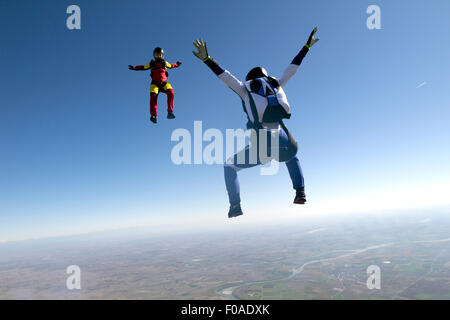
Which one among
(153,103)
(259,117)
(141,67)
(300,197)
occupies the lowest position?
(300,197)

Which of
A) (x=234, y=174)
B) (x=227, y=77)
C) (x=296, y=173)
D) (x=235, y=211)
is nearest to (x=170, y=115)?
(x=227, y=77)

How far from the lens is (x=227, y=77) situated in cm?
316

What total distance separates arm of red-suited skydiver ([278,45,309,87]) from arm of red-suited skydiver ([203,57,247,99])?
0.78 metres

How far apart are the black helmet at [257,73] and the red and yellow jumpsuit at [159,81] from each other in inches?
53.8

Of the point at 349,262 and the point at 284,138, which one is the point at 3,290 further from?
the point at 349,262

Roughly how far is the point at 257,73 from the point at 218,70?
2.20 feet

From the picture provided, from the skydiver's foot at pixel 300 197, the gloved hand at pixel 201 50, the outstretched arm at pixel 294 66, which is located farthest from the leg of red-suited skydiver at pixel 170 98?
the skydiver's foot at pixel 300 197

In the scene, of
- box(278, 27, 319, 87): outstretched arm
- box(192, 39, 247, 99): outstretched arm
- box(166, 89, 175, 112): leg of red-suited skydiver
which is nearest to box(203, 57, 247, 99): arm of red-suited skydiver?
box(192, 39, 247, 99): outstretched arm

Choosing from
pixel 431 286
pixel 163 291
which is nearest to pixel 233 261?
pixel 163 291

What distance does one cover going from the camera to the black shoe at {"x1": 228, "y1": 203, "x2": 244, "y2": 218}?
306 centimetres

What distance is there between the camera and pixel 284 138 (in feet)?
10.3

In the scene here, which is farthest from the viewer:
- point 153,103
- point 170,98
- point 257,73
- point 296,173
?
point 170,98

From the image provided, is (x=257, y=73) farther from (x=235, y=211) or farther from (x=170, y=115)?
(x=235, y=211)
